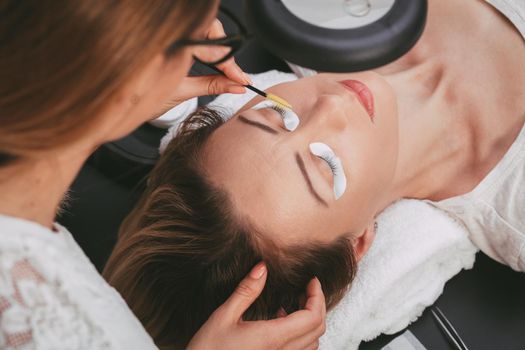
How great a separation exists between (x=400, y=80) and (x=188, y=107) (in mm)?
481

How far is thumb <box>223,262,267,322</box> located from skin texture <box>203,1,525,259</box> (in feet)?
0.21

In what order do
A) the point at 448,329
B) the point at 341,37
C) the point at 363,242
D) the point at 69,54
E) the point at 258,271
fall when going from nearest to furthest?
1. the point at 69,54
2. the point at 341,37
3. the point at 258,271
4. the point at 363,242
5. the point at 448,329

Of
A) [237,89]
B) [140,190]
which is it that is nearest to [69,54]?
[237,89]

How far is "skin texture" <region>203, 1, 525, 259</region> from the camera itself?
3.02 feet

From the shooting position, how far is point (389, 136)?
0.98m

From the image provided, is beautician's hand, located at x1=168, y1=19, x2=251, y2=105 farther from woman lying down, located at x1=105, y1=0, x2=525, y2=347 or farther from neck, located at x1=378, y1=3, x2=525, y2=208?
neck, located at x1=378, y1=3, x2=525, y2=208

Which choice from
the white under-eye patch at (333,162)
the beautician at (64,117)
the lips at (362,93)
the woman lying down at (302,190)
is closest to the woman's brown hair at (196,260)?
the woman lying down at (302,190)

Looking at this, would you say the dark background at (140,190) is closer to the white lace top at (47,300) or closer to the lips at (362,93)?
the lips at (362,93)

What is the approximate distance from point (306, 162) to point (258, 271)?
0.19 metres

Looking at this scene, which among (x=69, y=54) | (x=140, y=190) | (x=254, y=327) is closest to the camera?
(x=69, y=54)

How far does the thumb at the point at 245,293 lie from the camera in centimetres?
81

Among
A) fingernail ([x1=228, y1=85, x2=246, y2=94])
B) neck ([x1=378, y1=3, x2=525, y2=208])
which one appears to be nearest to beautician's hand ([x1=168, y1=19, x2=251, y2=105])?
fingernail ([x1=228, y1=85, x2=246, y2=94])

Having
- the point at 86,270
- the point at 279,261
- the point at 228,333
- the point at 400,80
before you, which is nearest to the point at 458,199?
the point at 400,80

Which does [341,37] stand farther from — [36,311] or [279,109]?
[279,109]
